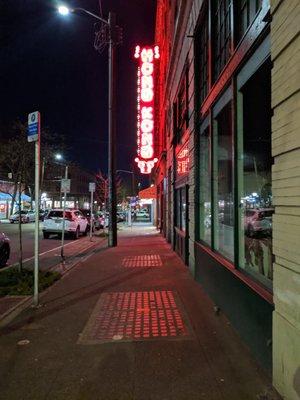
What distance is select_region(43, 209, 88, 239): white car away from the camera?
24.4m

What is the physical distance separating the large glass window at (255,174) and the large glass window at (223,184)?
516mm

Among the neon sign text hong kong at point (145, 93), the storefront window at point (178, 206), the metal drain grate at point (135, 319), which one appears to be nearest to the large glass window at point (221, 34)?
the metal drain grate at point (135, 319)

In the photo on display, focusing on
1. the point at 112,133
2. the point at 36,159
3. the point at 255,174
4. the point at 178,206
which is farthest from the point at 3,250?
the point at 255,174

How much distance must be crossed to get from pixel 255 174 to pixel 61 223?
1938 centimetres

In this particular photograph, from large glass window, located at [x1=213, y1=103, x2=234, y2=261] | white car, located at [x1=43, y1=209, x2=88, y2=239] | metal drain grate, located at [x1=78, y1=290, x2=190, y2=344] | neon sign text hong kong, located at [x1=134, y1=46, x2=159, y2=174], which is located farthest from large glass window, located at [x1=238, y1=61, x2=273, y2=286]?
white car, located at [x1=43, y1=209, x2=88, y2=239]

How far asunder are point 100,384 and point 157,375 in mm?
594

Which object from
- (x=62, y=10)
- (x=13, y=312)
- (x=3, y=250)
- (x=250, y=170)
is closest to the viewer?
(x=250, y=170)

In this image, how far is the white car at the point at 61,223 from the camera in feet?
80.2

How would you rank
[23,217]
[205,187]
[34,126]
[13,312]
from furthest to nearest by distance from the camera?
[23,217] → [205,187] → [34,126] → [13,312]

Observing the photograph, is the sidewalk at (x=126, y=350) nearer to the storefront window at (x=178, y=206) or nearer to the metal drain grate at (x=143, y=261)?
the metal drain grate at (x=143, y=261)

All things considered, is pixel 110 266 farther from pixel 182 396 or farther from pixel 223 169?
pixel 182 396

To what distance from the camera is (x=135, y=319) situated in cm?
658

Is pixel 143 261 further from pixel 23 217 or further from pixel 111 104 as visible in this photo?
pixel 23 217

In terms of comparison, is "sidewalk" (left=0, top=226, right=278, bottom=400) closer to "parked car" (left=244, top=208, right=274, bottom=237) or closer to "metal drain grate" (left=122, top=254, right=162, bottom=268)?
"parked car" (left=244, top=208, right=274, bottom=237)
